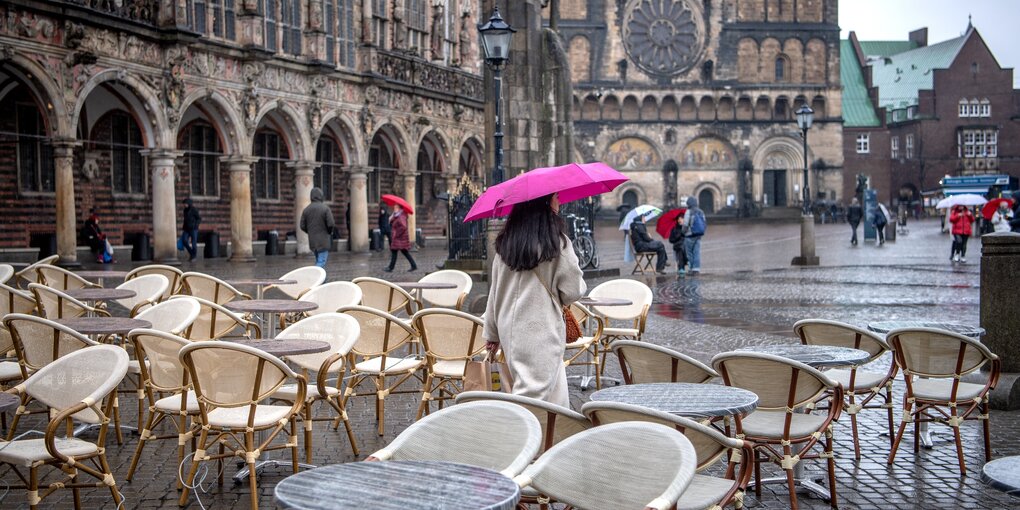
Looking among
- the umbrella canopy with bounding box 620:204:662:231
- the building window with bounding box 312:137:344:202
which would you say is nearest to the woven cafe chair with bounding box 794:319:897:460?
the umbrella canopy with bounding box 620:204:662:231

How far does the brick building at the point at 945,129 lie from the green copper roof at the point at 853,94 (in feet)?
0.35

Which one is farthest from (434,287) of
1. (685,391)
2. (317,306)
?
(685,391)

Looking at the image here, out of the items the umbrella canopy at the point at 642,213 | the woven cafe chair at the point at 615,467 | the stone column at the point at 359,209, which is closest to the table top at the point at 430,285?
the woven cafe chair at the point at 615,467

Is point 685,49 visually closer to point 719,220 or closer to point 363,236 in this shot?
point 719,220

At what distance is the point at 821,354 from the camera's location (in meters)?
5.62

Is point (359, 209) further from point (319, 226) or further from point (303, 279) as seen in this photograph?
point (303, 279)

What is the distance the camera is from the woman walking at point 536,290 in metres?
4.91

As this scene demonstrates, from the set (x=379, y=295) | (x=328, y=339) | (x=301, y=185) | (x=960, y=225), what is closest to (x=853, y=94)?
(x=960, y=225)

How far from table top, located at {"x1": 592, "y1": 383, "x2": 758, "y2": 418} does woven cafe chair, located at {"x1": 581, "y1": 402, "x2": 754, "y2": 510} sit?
233 mm

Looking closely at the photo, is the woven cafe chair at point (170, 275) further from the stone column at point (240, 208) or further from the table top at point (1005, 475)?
the stone column at point (240, 208)

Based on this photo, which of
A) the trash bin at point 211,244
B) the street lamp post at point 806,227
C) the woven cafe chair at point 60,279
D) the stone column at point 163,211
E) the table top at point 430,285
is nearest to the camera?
the table top at point 430,285

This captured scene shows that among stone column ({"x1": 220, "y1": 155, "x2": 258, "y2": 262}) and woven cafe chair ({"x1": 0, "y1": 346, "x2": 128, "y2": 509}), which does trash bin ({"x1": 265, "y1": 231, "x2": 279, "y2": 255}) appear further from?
woven cafe chair ({"x1": 0, "y1": 346, "x2": 128, "y2": 509})

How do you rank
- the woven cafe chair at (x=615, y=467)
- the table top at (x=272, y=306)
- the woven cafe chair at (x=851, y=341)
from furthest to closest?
the table top at (x=272, y=306) → the woven cafe chair at (x=851, y=341) → the woven cafe chair at (x=615, y=467)

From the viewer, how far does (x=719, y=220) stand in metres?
66.1
